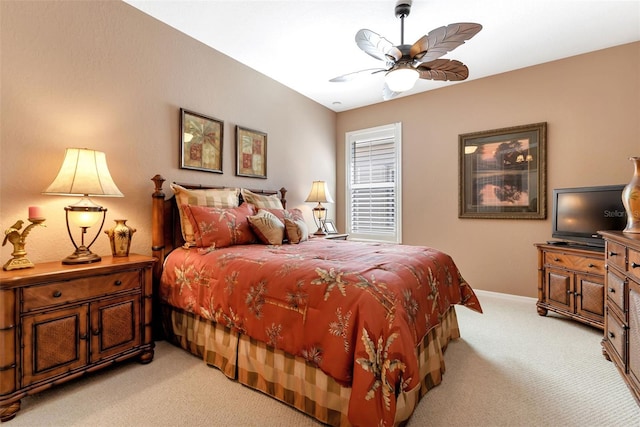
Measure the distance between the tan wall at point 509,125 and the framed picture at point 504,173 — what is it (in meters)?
Answer: 0.09

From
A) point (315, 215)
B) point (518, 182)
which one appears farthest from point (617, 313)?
point (315, 215)

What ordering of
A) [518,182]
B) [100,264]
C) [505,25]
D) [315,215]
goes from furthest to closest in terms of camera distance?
[315,215], [518,182], [505,25], [100,264]

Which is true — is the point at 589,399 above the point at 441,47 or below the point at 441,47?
below

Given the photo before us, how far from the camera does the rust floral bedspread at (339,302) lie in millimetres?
1276

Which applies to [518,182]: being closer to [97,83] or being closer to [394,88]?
[394,88]

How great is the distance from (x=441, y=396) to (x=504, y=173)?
9.60ft

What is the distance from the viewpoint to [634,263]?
166cm

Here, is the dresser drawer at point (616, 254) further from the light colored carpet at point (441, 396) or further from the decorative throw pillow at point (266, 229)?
the decorative throw pillow at point (266, 229)

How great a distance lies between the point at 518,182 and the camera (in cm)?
350

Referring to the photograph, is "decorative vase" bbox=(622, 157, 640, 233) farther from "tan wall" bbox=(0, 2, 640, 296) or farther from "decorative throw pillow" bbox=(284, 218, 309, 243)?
"decorative throw pillow" bbox=(284, 218, 309, 243)

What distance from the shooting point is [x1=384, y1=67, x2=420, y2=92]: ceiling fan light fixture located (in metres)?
2.19

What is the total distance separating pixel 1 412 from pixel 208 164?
2242 millimetres

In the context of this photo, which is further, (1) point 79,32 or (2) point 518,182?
(2) point 518,182

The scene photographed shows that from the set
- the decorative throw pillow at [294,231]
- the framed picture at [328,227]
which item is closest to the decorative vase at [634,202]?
the decorative throw pillow at [294,231]
